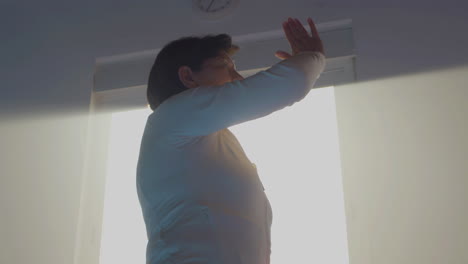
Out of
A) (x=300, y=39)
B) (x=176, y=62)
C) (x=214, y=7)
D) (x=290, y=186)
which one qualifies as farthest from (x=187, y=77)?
(x=214, y=7)

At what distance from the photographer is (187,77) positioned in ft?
3.22

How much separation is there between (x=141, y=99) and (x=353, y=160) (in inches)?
31.8

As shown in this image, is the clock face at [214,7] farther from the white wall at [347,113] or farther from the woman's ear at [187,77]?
the woman's ear at [187,77]

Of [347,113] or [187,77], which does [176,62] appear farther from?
[347,113]

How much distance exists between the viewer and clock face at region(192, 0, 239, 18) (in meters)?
1.84

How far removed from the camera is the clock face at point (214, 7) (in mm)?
1838

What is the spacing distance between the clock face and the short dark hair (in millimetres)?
835

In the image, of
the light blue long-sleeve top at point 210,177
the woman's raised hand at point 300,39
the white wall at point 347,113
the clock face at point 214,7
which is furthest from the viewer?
the clock face at point 214,7

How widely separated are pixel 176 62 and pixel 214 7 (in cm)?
92

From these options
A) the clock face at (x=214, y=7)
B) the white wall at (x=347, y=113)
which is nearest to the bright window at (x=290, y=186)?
the white wall at (x=347, y=113)

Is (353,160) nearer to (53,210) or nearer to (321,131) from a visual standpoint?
(321,131)

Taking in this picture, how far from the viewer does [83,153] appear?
177 cm

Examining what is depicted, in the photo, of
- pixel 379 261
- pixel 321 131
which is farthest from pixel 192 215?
pixel 321 131

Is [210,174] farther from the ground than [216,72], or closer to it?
closer to it
